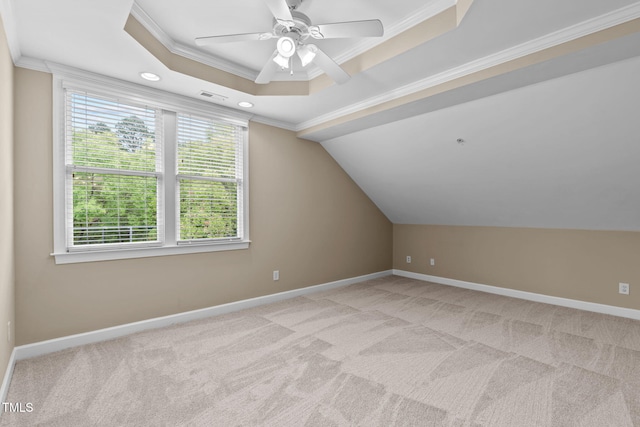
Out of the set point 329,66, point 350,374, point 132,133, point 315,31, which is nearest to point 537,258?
point 350,374

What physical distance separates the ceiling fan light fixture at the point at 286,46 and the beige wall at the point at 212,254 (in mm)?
1989

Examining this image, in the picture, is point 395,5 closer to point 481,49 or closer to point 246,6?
point 481,49

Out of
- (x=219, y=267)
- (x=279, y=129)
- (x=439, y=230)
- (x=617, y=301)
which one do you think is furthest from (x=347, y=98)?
(x=617, y=301)

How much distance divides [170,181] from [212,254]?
0.94 meters

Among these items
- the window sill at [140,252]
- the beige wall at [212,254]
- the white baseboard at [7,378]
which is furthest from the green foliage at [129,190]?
the white baseboard at [7,378]

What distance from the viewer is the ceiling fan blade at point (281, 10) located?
1704mm

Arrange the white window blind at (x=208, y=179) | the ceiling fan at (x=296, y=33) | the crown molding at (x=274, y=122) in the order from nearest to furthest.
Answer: the ceiling fan at (x=296, y=33) → the white window blind at (x=208, y=179) → the crown molding at (x=274, y=122)

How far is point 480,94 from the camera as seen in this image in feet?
9.48

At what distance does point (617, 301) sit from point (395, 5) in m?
4.13

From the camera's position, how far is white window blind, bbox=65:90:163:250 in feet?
9.23

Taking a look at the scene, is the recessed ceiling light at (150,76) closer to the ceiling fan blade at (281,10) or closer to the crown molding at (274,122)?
the crown molding at (274,122)

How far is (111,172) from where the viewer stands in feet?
9.74

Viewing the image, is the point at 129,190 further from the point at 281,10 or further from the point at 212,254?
the point at 281,10

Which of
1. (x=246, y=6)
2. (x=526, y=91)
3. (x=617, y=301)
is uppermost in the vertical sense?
(x=246, y=6)
